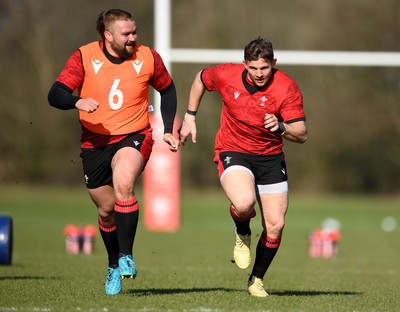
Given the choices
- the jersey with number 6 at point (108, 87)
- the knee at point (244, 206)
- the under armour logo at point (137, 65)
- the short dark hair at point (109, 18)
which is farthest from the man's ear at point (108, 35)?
the knee at point (244, 206)

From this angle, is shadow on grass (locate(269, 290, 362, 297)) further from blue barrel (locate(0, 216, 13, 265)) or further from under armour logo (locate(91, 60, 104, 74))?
blue barrel (locate(0, 216, 13, 265))

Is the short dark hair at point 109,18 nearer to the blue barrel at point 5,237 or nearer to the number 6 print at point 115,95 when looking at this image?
the number 6 print at point 115,95

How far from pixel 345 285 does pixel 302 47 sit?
26.5m

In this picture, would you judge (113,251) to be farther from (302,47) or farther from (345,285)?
(302,47)

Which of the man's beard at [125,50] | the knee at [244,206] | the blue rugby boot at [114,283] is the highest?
the man's beard at [125,50]

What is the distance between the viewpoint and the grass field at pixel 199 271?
302 inches

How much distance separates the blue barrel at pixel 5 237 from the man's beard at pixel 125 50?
3665 mm

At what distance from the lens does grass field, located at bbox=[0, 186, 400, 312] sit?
25.2 feet

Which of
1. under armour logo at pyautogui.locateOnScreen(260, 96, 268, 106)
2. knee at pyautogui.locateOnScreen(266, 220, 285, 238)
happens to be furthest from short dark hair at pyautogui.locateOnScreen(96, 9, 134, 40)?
knee at pyautogui.locateOnScreen(266, 220, 285, 238)

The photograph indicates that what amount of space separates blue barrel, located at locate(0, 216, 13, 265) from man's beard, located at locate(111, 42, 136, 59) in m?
3.66

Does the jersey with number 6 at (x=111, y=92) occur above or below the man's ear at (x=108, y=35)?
below

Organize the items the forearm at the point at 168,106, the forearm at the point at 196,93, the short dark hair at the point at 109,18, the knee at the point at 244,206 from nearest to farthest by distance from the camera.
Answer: the short dark hair at the point at 109,18, the knee at the point at 244,206, the forearm at the point at 168,106, the forearm at the point at 196,93

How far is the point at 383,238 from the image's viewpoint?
21969 millimetres

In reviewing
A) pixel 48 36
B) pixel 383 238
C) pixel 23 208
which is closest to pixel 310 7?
pixel 48 36
